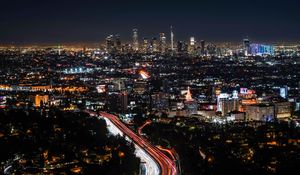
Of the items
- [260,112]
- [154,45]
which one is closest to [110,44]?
[154,45]

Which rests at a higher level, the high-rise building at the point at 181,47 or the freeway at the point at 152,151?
the high-rise building at the point at 181,47

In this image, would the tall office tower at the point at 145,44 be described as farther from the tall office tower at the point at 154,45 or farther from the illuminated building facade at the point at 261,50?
the illuminated building facade at the point at 261,50

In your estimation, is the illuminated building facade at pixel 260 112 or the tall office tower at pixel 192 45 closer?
the illuminated building facade at pixel 260 112

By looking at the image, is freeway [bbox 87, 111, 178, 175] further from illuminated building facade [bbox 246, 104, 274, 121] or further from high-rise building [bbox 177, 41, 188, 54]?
high-rise building [bbox 177, 41, 188, 54]

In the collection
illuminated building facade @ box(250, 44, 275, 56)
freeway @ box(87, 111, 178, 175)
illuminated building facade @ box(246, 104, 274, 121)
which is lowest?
freeway @ box(87, 111, 178, 175)

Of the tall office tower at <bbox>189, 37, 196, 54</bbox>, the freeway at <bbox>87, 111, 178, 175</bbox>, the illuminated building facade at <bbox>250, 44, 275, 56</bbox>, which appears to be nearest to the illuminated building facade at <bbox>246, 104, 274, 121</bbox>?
the freeway at <bbox>87, 111, 178, 175</bbox>

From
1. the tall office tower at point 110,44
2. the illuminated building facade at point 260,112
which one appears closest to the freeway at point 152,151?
the illuminated building facade at point 260,112

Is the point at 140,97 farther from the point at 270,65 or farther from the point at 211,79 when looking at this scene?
the point at 270,65

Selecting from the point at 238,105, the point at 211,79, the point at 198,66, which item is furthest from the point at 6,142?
the point at 198,66
